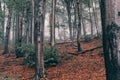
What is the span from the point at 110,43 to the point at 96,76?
9.23 meters

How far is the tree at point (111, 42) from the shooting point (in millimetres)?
2662

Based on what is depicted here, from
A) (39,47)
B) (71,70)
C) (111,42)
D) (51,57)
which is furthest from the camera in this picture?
(51,57)

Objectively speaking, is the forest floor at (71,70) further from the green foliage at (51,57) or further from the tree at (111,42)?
the tree at (111,42)

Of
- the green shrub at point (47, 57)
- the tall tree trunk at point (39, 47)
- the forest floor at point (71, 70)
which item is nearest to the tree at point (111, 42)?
the forest floor at point (71, 70)

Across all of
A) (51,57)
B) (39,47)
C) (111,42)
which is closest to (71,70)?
(51,57)

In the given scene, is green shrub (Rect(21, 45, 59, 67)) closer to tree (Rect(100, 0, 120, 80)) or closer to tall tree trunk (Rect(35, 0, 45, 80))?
tall tree trunk (Rect(35, 0, 45, 80))

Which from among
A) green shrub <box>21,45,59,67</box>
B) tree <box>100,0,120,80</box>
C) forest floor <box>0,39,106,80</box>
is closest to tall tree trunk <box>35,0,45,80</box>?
forest floor <box>0,39,106,80</box>

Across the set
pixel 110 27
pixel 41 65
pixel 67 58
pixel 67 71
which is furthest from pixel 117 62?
pixel 67 58

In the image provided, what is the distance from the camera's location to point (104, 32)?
2871 millimetres

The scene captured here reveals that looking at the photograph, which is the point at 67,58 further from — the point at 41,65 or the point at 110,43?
the point at 110,43

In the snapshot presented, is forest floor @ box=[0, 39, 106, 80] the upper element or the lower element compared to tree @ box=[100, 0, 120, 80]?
lower

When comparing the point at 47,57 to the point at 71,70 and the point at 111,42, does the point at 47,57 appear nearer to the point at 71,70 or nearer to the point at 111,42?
the point at 71,70

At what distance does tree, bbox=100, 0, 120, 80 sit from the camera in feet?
8.73

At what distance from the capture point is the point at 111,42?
8.89 feet
